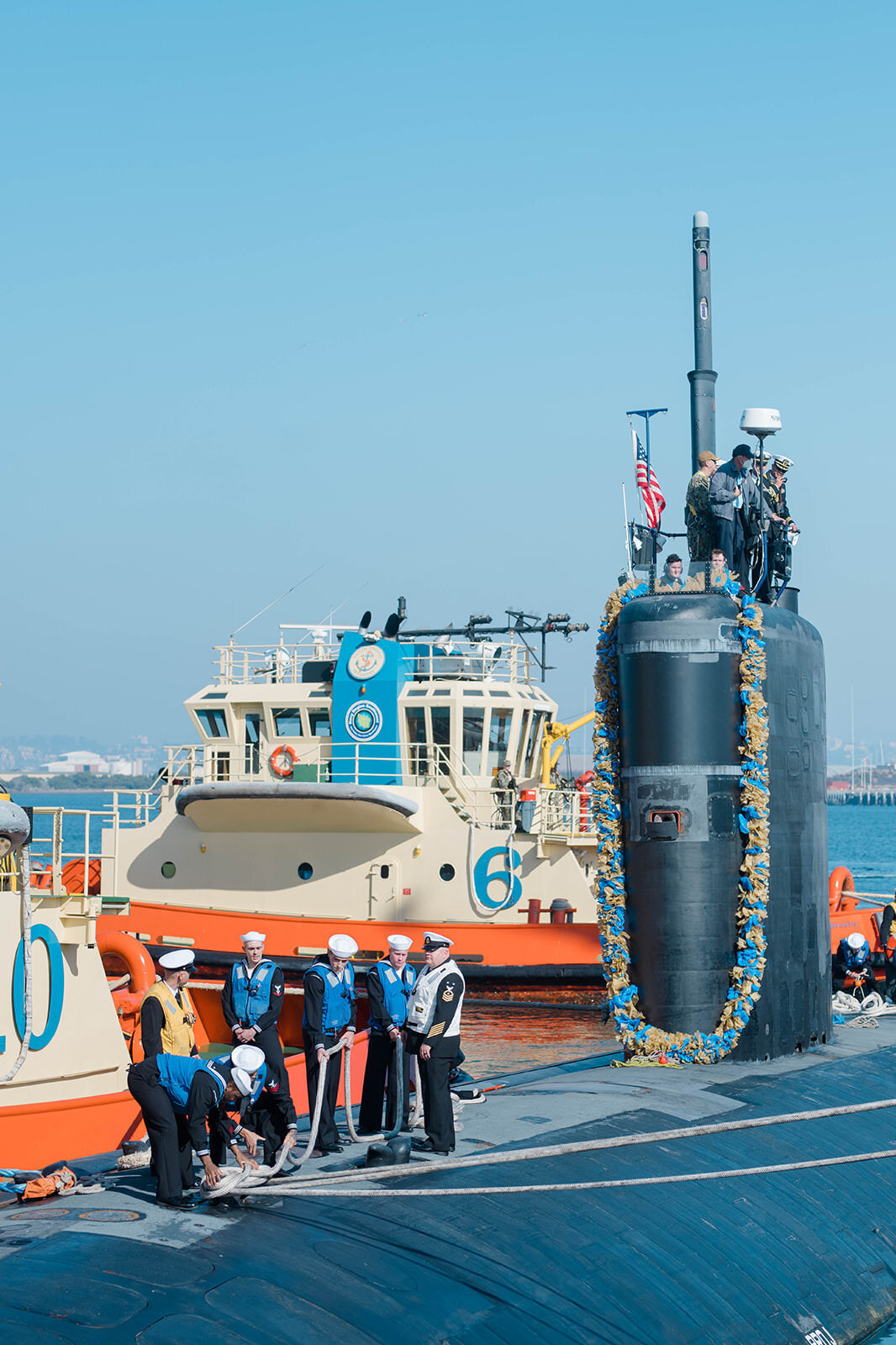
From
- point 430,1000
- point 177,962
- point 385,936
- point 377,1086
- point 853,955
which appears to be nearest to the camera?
point 177,962

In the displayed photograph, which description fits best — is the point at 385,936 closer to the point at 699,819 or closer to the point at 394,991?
the point at 699,819

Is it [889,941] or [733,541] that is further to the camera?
[889,941]

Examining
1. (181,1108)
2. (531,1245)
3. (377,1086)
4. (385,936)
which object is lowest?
(385,936)

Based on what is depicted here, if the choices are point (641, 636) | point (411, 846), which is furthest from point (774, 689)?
point (411, 846)

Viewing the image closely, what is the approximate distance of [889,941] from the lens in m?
19.9

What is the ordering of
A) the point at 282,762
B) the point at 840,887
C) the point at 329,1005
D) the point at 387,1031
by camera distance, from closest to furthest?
1. the point at 329,1005
2. the point at 387,1031
3. the point at 282,762
4. the point at 840,887

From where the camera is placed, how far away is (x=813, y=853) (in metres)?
11.5

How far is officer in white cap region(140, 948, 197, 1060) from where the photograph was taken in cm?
838

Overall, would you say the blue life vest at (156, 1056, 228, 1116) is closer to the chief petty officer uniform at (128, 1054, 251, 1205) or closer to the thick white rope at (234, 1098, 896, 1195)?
the chief petty officer uniform at (128, 1054, 251, 1205)

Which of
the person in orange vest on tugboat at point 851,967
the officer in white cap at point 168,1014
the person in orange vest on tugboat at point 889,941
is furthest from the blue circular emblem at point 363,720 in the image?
the officer in white cap at point 168,1014

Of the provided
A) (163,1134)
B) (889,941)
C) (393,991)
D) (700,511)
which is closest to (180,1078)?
(163,1134)

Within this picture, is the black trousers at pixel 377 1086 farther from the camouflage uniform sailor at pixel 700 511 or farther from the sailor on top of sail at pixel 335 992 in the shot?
the camouflage uniform sailor at pixel 700 511

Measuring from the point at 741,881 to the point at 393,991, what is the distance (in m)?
2.83

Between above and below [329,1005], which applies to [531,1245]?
below
